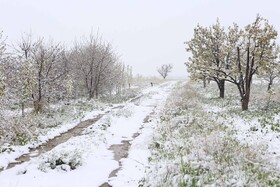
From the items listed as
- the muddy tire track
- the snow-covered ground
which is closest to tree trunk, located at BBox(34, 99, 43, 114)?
the muddy tire track

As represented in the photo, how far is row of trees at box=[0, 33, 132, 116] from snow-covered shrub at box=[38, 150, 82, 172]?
335 cm

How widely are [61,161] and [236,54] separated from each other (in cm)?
1776

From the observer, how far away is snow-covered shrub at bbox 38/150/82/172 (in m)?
8.31

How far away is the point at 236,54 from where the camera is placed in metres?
21.6

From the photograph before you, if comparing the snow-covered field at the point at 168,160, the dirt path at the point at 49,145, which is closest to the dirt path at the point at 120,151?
the snow-covered field at the point at 168,160

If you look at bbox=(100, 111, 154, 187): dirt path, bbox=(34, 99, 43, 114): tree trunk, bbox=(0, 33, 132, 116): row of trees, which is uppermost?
bbox=(0, 33, 132, 116): row of trees

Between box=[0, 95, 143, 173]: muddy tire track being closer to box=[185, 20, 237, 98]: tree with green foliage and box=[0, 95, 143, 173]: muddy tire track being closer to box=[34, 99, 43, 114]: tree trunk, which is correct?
box=[34, 99, 43, 114]: tree trunk

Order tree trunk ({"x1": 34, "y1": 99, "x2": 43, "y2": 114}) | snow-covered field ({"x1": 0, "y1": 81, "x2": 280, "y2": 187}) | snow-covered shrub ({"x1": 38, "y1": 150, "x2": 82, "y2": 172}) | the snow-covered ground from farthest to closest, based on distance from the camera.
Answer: tree trunk ({"x1": 34, "y1": 99, "x2": 43, "y2": 114}) < snow-covered shrub ({"x1": 38, "y1": 150, "x2": 82, "y2": 172}) < the snow-covered ground < snow-covered field ({"x1": 0, "y1": 81, "x2": 280, "y2": 187})

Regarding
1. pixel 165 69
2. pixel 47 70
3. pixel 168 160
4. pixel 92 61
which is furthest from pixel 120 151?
pixel 165 69

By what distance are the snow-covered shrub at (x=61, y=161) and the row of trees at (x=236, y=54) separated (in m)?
12.6

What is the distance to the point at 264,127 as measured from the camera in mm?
11844

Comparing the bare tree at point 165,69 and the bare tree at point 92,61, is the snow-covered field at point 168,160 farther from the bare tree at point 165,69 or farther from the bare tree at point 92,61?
the bare tree at point 165,69

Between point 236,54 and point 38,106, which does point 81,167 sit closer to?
point 38,106

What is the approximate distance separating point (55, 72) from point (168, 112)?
12500mm
